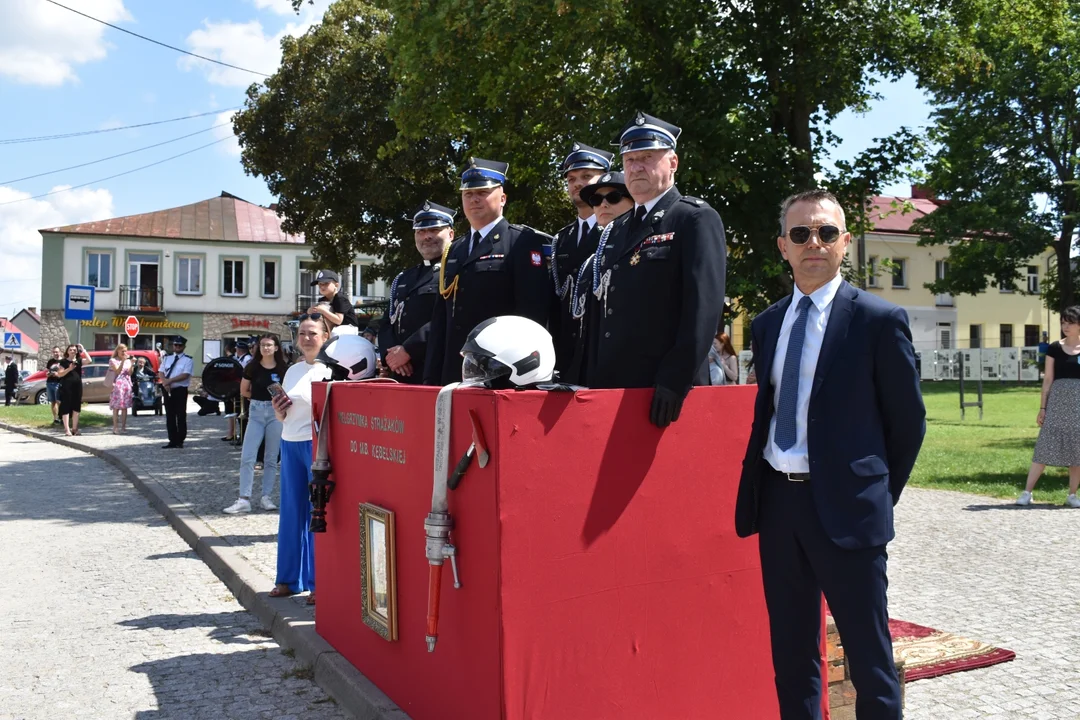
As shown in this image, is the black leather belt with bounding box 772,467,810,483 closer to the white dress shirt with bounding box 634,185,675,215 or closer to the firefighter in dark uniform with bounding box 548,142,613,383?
the white dress shirt with bounding box 634,185,675,215

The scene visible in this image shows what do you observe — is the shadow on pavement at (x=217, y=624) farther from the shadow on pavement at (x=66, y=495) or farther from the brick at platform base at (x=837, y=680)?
the shadow on pavement at (x=66, y=495)

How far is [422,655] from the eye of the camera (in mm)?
3959

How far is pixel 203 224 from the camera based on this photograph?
52.8 m

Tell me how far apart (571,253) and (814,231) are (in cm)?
182

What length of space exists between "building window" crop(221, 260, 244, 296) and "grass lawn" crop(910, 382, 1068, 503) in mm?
36052

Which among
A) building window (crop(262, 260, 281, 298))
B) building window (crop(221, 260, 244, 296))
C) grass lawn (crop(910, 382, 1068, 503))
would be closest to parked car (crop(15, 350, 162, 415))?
building window (crop(221, 260, 244, 296))

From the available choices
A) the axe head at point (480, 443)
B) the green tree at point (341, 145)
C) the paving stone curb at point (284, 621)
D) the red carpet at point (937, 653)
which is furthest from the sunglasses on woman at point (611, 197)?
the green tree at point (341, 145)

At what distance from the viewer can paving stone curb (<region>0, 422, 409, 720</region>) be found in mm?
4418

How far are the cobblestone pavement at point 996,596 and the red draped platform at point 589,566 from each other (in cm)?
123

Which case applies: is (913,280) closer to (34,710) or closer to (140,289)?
(140,289)

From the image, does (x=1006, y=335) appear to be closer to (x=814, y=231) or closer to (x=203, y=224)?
(x=203, y=224)

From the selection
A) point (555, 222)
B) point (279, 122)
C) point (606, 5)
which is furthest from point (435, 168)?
point (606, 5)

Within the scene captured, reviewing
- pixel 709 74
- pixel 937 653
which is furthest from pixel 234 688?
pixel 709 74

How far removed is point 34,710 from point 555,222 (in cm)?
1478
